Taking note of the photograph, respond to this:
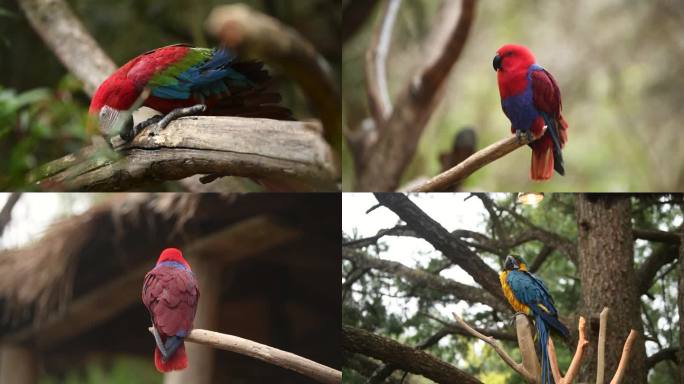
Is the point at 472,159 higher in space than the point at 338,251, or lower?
higher

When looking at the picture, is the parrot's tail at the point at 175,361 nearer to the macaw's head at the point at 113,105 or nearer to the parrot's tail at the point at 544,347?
the macaw's head at the point at 113,105

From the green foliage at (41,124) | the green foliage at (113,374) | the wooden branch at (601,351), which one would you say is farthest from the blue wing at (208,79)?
the wooden branch at (601,351)

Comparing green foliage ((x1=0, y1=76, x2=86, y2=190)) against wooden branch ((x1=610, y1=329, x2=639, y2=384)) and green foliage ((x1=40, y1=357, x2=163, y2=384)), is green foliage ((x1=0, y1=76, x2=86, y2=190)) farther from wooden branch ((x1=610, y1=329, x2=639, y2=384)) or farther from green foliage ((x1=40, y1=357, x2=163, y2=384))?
wooden branch ((x1=610, y1=329, x2=639, y2=384))

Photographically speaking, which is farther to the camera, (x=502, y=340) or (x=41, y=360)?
(x=41, y=360)

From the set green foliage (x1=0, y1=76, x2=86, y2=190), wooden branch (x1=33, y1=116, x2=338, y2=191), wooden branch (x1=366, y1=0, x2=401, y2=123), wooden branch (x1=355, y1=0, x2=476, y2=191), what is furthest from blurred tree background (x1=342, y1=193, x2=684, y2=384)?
green foliage (x1=0, y1=76, x2=86, y2=190)

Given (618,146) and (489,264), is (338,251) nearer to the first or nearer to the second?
(489,264)

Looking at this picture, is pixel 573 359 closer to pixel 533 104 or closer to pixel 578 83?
pixel 533 104

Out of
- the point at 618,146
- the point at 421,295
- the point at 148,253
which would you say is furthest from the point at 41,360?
the point at 618,146

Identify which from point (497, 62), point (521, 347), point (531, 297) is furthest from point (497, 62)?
point (521, 347)
